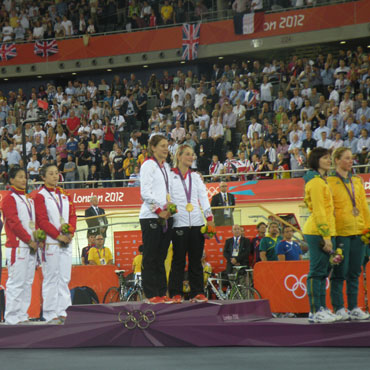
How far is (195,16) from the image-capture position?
2867 cm

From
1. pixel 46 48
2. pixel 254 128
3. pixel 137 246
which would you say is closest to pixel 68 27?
pixel 46 48

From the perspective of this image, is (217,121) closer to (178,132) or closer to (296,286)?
(178,132)

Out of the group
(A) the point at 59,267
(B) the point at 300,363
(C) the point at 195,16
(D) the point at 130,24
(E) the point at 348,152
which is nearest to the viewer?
(B) the point at 300,363

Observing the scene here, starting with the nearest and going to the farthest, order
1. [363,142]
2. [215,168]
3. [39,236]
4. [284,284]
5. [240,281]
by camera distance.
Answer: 1. [39,236]
2. [284,284]
3. [240,281]
4. [363,142]
5. [215,168]

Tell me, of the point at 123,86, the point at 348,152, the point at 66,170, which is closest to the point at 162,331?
the point at 348,152

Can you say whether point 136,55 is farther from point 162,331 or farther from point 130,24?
point 162,331

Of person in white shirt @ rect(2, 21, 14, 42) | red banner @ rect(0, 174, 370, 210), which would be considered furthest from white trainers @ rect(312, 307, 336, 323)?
person in white shirt @ rect(2, 21, 14, 42)

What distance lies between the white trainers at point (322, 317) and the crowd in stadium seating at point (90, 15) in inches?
837

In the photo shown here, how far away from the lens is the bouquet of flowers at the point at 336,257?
294 inches

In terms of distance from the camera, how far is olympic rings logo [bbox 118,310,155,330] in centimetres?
810

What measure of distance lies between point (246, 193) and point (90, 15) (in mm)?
14674

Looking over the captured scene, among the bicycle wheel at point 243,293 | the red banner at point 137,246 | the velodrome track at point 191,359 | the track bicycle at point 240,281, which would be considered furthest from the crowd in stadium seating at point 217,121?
the velodrome track at point 191,359

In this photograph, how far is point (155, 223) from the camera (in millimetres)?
8242

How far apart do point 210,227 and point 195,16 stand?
21477 mm
